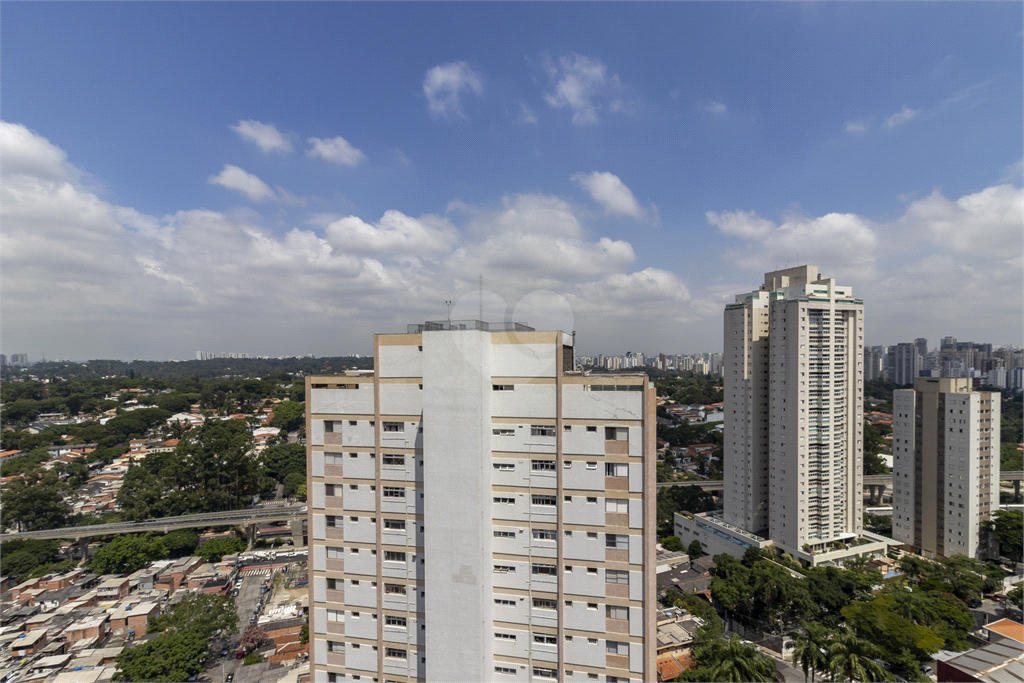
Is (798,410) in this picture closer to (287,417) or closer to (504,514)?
(504,514)

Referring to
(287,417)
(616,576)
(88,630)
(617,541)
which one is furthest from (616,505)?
(287,417)

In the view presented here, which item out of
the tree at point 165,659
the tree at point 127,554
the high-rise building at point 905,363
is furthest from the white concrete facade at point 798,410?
the high-rise building at point 905,363

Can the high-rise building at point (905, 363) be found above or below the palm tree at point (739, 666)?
above

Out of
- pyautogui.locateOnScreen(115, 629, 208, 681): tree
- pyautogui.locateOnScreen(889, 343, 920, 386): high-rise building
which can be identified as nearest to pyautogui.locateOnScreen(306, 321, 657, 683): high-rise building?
pyautogui.locateOnScreen(115, 629, 208, 681): tree

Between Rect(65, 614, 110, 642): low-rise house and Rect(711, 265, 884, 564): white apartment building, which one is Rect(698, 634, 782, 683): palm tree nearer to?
Rect(711, 265, 884, 564): white apartment building

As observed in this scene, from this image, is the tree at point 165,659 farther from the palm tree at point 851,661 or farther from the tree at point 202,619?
the palm tree at point 851,661

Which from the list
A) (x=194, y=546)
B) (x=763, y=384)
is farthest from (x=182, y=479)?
(x=763, y=384)
